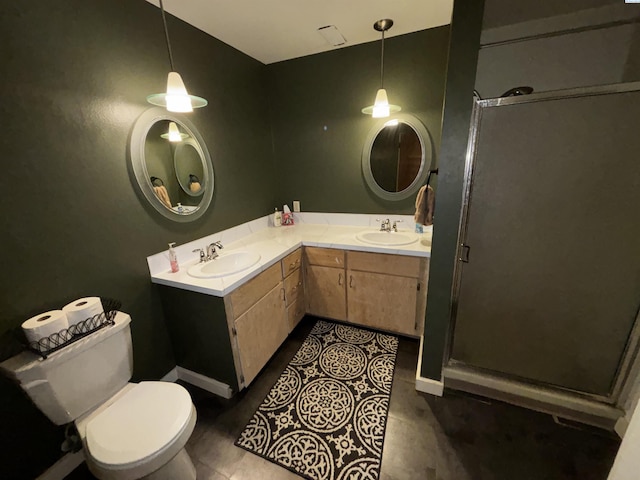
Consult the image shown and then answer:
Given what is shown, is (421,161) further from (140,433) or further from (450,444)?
(140,433)

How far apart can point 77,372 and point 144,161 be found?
1092 millimetres

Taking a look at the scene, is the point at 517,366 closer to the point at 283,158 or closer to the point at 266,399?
the point at 266,399

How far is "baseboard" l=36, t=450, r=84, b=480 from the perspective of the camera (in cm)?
122

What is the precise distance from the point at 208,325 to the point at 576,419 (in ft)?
7.15

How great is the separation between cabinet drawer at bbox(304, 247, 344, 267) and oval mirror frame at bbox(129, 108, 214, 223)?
34.9 inches

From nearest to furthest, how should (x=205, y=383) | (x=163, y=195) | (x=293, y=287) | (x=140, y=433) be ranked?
(x=140, y=433) < (x=163, y=195) < (x=205, y=383) < (x=293, y=287)

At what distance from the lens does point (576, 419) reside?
1.45 m

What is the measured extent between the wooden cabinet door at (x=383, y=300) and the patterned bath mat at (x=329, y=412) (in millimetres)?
170

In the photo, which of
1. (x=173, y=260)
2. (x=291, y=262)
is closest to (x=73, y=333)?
(x=173, y=260)

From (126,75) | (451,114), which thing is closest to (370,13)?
(451,114)

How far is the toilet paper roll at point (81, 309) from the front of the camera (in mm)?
1116

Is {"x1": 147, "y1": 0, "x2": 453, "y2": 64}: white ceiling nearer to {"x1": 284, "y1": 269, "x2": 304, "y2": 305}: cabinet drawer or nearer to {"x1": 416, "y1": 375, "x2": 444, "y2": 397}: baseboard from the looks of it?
{"x1": 284, "y1": 269, "x2": 304, "y2": 305}: cabinet drawer

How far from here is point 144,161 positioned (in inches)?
58.2

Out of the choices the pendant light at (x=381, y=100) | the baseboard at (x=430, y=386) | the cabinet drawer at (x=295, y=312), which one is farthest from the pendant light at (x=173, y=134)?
the baseboard at (x=430, y=386)
